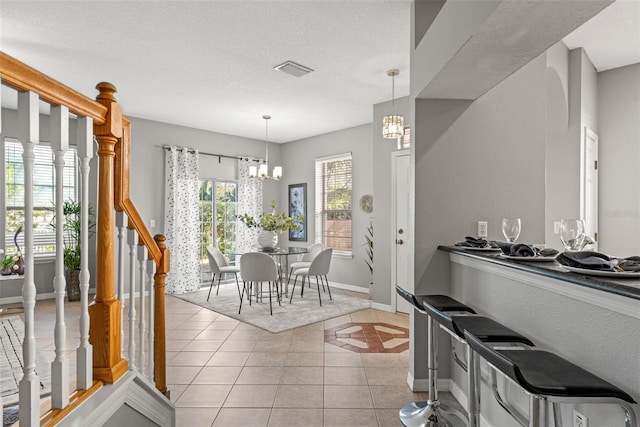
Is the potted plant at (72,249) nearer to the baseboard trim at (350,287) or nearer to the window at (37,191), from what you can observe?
the window at (37,191)

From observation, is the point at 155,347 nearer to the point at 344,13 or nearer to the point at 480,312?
the point at 480,312

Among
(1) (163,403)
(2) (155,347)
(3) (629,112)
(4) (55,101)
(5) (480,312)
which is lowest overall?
(1) (163,403)

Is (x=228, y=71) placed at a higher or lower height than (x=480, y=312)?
higher

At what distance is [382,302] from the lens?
16.8 feet

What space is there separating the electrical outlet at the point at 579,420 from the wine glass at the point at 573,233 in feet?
2.37

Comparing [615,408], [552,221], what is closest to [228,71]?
[552,221]

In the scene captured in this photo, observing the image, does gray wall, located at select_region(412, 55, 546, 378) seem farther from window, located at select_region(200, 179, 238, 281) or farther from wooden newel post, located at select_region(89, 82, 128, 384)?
window, located at select_region(200, 179, 238, 281)

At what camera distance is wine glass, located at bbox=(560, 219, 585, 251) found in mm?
1741

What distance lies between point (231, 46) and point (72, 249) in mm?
3964

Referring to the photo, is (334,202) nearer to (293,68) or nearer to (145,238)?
(293,68)

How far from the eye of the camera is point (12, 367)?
252 cm

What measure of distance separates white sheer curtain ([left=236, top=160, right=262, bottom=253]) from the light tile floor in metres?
2.91

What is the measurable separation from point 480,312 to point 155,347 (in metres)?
1.96

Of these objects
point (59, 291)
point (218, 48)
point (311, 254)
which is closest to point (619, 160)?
point (311, 254)
